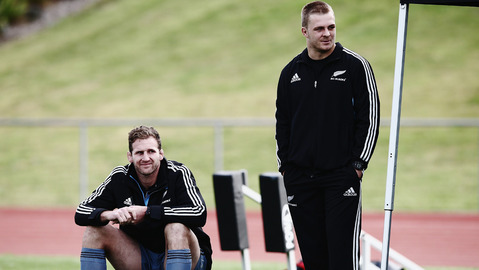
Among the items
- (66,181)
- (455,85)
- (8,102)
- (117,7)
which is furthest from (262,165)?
(117,7)

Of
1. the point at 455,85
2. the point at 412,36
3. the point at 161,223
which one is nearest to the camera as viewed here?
the point at 161,223

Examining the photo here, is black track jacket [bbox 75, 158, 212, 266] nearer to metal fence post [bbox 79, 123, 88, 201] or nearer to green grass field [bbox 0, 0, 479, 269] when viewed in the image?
green grass field [bbox 0, 0, 479, 269]

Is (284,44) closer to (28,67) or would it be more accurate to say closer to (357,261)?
(28,67)

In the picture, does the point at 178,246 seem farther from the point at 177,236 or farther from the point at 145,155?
the point at 145,155

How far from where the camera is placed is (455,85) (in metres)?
26.2

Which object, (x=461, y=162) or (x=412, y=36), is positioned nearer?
(x=461, y=162)

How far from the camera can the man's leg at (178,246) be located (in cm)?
483

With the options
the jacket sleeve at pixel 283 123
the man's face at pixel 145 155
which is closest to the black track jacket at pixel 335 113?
the jacket sleeve at pixel 283 123

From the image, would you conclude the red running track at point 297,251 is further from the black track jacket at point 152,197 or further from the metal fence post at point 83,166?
the black track jacket at point 152,197

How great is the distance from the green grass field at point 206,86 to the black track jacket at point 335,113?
12.8ft

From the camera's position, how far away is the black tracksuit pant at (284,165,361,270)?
4.44 m

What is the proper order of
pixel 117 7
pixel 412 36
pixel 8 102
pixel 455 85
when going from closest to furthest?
pixel 455 85
pixel 8 102
pixel 412 36
pixel 117 7

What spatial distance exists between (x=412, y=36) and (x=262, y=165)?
15.0 m

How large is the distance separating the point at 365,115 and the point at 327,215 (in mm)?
611
